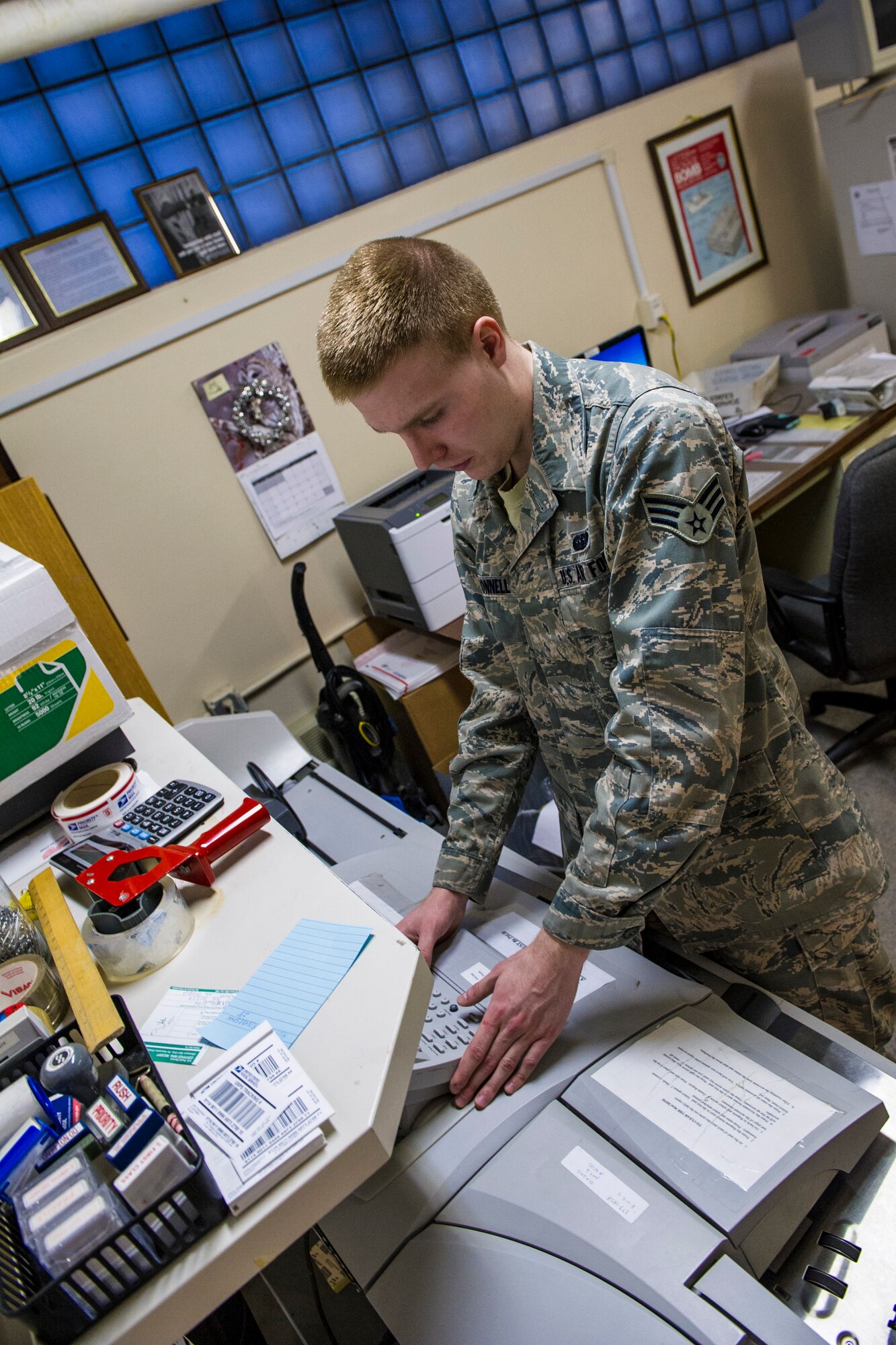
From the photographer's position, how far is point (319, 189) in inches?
94.3

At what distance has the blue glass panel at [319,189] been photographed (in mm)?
2369

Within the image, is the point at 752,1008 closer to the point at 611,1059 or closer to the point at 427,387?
the point at 611,1059

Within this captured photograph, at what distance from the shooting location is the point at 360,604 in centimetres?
265

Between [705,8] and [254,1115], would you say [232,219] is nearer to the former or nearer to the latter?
[705,8]

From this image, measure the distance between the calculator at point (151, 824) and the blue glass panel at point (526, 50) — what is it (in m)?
2.53

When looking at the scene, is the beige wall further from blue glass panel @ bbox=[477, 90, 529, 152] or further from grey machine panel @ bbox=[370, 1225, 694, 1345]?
grey machine panel @ bbox=[370, 1225, 694, 1345]

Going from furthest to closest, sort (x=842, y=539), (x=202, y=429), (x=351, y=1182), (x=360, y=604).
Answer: (x=360, y=604) < (x=202, y=429) < (x=842, y=539) < (x=351, y=1182)

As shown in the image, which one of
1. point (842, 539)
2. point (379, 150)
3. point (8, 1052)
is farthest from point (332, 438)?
point (8, 1052)

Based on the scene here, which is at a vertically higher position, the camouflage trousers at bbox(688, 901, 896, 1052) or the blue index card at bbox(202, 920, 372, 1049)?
the blue index card at bbox(202, 920, 372, 1049)

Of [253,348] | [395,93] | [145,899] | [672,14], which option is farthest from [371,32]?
[145,899]

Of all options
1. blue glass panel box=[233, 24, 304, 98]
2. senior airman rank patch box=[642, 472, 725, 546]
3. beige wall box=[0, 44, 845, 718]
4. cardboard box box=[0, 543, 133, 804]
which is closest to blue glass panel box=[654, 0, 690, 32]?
beige wall box=[0, 44, 845, 718]

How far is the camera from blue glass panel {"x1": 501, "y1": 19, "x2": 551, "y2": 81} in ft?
8.59

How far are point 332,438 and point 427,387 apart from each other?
1.60 metres

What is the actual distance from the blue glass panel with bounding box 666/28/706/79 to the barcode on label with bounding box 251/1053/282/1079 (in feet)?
10.9
